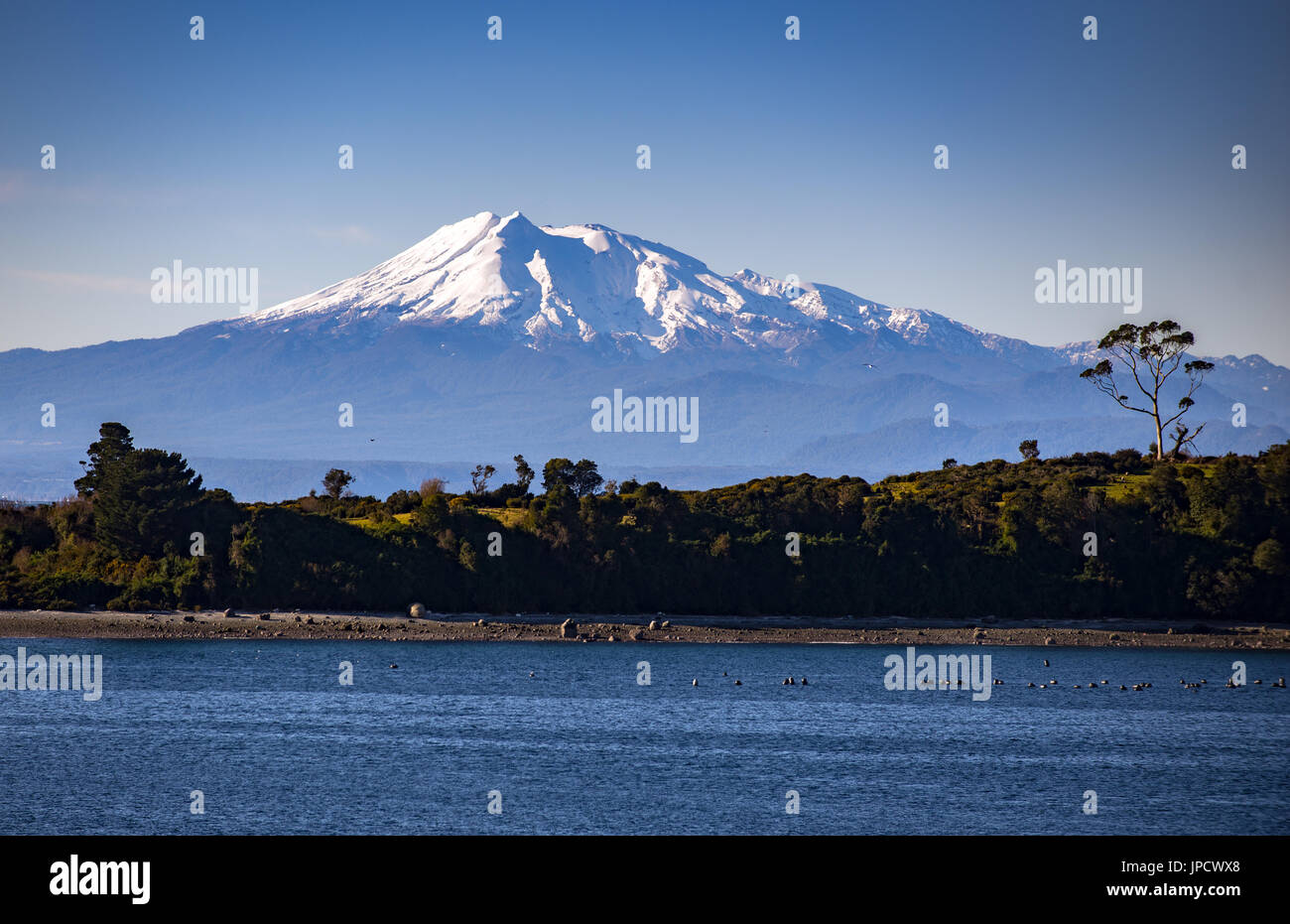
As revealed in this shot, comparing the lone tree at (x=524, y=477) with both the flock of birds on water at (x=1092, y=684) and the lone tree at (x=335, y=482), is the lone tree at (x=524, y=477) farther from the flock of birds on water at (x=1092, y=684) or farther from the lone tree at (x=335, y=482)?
the flock of birds on water at (x=1092, y=684)

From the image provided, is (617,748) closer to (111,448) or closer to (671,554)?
(671,554)

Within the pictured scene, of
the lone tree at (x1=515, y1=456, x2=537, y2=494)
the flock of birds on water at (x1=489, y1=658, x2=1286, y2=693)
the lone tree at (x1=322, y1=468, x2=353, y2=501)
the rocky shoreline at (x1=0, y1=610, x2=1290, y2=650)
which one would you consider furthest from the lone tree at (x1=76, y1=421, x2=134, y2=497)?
the flock of birds on water at (x1=489, y1=658, x2=1286, y2=693)

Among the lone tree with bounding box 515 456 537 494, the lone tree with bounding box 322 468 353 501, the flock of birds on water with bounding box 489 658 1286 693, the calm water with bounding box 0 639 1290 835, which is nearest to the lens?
the calm water with bounding box 0 639 1290 835

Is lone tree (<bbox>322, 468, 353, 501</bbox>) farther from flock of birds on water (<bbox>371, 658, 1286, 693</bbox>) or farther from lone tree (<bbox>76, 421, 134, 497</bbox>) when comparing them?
flock of birds on water (<bbox>371, 658, 1286, 693</bbox>)

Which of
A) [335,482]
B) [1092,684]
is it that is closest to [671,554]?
[1092,684]
